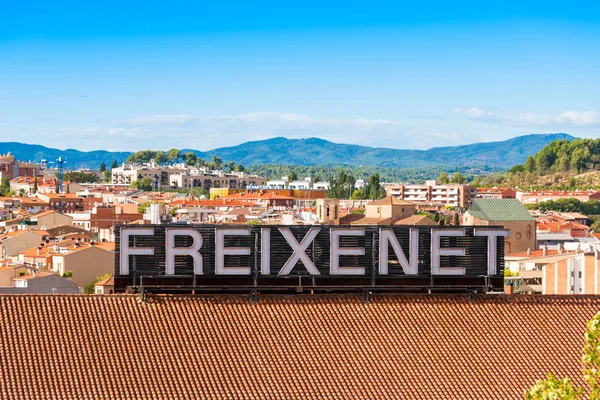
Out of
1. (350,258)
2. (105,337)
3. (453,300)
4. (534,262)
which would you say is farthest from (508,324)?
(534,262)

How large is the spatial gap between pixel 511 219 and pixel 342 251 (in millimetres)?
94165

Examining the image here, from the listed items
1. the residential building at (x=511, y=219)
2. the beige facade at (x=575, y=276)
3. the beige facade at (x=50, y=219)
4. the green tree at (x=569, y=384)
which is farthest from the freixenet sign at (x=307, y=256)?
the beige facade at (x=50, y=219)

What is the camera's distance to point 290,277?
36.4m

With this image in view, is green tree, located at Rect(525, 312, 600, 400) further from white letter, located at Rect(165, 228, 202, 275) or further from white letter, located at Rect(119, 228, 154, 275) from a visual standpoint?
white letter, located at Rect(119, 228, 154, 275)

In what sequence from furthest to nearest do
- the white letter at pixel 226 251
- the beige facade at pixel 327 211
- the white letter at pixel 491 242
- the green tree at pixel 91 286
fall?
1. the beige facade at pixel 327 211
2. the green tree at pixel 91 286
3. the white letter at pixel 491 242
4. the white letter at pixel 226 251

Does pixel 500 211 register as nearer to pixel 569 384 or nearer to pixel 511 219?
pixel 511 219

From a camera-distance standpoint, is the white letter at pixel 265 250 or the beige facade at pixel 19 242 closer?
the white letter at pixel 265 250

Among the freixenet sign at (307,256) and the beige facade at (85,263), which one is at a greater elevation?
the freixenet sign at (307,256)

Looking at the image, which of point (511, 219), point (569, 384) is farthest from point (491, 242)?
point (511, 219)

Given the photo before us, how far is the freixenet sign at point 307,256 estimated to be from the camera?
118 ft

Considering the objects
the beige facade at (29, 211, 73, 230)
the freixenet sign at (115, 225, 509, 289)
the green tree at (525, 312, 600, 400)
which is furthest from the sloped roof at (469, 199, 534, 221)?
the green tree at (525, 312, 600, 400)

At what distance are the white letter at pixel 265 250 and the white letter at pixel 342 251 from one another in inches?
76.0

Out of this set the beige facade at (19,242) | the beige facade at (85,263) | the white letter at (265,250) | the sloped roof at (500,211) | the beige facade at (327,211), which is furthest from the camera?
the beige facade at (327,211)

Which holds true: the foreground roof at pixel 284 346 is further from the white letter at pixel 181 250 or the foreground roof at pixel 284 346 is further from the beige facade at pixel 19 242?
the beige facade at pixel 19 242
